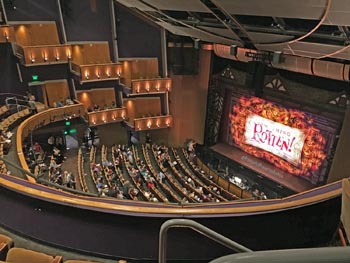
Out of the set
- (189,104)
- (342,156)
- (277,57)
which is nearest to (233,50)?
(277,57)

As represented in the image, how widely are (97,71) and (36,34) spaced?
2480mm

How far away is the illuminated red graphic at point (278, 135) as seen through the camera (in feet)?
34.1

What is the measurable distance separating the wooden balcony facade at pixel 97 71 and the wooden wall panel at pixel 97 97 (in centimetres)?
Result: 103

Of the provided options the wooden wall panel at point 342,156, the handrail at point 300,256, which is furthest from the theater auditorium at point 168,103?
the handrail at point 300,256

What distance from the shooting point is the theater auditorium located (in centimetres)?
605

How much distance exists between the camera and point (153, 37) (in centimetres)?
1330

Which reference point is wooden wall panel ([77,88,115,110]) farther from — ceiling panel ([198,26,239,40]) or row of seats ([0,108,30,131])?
ceiling panel ([198,26,239,40])

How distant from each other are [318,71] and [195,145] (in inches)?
247

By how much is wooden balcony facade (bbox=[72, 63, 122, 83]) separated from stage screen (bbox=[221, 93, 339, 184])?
188 inches

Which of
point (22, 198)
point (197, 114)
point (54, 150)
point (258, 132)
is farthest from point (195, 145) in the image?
point (22, 198)

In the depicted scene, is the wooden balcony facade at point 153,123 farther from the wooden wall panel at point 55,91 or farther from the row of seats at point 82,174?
the wooden wall panel at point 55,91

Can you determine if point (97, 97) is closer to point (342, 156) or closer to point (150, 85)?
point (150, 85)

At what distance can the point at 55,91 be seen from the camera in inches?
489

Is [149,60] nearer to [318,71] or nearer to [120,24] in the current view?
[120,24]
